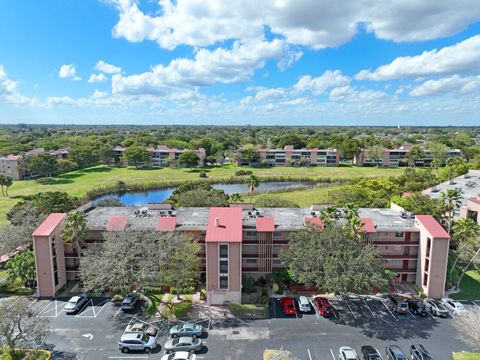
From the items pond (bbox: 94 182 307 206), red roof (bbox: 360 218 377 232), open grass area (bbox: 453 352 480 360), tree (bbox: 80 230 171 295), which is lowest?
pond (bbox: 94 182 307 206)

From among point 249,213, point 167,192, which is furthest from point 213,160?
point 249,213

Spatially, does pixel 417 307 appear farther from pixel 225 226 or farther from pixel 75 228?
pixel 75 228

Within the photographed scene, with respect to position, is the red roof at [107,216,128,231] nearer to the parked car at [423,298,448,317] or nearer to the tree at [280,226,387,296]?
the tree at [280,226,387,296]

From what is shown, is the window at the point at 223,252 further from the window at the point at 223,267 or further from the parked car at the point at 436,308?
the parked car at the point at 436,308

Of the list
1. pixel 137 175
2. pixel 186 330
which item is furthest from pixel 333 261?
pixel 137 175

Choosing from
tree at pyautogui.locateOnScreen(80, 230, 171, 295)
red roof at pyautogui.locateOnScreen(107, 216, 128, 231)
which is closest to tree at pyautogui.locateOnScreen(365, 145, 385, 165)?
red roof at pyautogui.locateOnScreen(107, 216, 128, 231)

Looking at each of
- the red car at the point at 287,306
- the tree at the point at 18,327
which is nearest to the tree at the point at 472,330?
the red car at the point at 287,306
